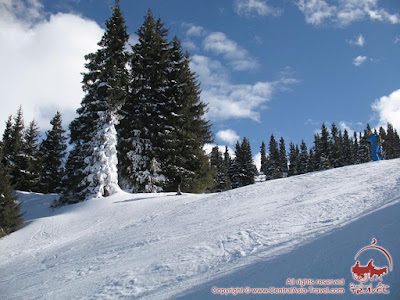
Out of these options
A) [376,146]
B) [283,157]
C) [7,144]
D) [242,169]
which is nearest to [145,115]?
[376,146]

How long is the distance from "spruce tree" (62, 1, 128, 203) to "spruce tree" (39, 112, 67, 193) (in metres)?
14.4

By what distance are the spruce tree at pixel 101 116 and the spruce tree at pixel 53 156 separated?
1441 centimetres

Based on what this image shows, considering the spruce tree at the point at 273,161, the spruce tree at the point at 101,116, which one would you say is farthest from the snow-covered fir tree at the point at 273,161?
the spruce tree at the point at 101,116

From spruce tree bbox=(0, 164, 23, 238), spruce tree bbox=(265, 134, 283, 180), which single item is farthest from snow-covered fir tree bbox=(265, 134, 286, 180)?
spruce tree bbox=(0, 164, 23, 238)

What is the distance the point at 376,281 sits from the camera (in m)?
4.04

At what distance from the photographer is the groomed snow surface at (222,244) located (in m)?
4.89

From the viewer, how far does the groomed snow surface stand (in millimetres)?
4887

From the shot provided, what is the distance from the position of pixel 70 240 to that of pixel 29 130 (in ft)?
85.0

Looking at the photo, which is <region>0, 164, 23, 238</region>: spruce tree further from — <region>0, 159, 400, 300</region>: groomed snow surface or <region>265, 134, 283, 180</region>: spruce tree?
<region>265, 134, 283, 180</region>: spruce tree

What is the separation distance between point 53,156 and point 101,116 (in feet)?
60.2

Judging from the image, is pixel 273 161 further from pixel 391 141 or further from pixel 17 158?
pixel 17 158

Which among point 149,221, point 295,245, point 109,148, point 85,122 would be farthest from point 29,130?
point 295,245

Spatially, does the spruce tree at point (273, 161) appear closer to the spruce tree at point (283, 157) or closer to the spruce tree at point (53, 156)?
the spruce tree at point (283, 157)

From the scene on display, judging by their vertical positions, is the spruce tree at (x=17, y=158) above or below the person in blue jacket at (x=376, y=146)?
above
